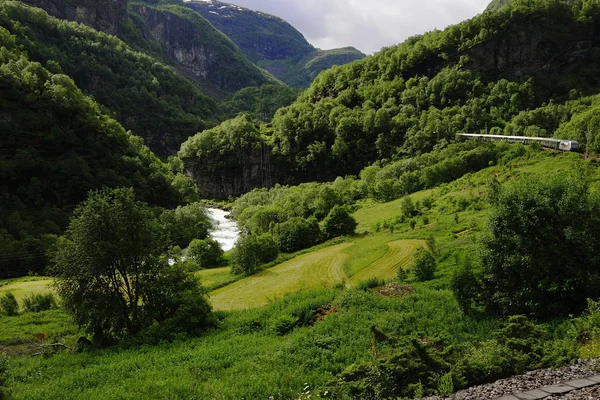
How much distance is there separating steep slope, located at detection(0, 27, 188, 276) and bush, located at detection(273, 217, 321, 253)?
36.0m

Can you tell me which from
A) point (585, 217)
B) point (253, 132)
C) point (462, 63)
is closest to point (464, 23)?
point (462, 63)

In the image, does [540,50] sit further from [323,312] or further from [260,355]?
[260,355]

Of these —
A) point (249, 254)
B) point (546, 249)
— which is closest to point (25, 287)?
point (249, 254)

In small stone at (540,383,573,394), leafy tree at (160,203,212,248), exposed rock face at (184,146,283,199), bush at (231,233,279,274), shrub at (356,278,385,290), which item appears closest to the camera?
small stone at (540,383,573,394)

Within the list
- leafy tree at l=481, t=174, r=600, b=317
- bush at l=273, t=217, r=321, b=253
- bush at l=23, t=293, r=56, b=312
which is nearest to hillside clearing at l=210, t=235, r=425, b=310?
bush at l=273, t=217, r=321, b=253

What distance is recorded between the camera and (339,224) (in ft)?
195

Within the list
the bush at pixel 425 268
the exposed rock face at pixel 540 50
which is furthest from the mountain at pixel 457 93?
the bush at pixel 425 268

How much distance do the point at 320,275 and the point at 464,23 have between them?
116 meters

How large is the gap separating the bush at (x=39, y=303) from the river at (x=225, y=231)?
1267 inches

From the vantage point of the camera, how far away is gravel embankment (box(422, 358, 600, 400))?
41.9ft

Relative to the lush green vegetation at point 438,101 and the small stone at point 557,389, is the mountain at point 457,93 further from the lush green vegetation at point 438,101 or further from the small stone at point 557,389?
the small stone at point 557,389

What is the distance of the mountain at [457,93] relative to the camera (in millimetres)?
106312

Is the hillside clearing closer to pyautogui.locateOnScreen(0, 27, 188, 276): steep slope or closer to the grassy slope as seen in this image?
the grassy slope

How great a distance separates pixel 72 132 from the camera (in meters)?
93.6
